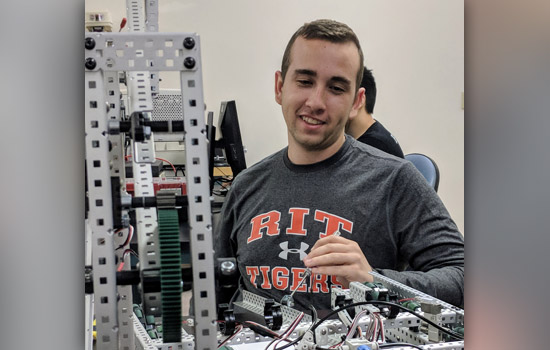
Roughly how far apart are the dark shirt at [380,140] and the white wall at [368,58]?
0.70 ft

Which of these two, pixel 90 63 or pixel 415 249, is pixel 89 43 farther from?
pixel 415 249

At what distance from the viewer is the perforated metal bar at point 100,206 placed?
38.6 inches

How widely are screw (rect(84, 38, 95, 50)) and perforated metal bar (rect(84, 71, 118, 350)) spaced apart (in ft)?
0.14

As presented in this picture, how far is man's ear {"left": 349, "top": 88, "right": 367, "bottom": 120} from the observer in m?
2.43

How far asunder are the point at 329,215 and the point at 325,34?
→ 2.84 ft

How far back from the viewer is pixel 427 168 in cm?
219

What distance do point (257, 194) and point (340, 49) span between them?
0.71 meters

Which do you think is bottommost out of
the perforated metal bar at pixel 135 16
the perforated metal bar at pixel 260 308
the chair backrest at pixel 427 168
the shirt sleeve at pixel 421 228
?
the perforated metal bar at pixel 260 308

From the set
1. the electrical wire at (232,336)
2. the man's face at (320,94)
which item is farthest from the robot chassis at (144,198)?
the man's face at (320,94)

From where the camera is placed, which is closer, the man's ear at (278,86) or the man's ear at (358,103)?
the man's ear at (358,103)

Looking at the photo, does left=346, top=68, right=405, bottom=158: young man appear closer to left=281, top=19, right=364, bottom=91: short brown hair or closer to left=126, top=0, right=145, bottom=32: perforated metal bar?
left=281, top=19, right=364, bottom=91: short brown hair

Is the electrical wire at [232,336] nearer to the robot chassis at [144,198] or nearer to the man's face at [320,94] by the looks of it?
the robot chassis at [144,198]

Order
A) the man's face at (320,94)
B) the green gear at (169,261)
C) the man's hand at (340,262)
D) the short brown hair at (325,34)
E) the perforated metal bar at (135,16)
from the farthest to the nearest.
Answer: the short brown hair at (325,34) < the man's face at (320,94) < the perforated metal bar at (135,16) < the man's hand at (340,262) < the green gear at (169,261)
